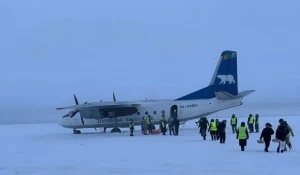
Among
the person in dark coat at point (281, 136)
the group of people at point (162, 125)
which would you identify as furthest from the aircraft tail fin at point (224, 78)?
the person in dark coat at point (281, 136)

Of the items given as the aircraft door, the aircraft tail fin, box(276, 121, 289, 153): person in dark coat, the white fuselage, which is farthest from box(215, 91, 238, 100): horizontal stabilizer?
box(276, 121, 289, 153): person in dark coat

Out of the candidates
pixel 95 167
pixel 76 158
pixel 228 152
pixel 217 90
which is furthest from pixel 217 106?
pixel 95 167

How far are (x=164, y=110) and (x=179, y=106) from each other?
3.76ft

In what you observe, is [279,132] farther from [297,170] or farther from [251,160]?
[297,170]

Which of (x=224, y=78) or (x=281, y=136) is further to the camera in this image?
(x=224, y=78)

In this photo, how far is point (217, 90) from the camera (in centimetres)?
3206

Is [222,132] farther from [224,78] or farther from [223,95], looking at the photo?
[224,78]

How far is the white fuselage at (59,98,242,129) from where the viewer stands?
1228 inches

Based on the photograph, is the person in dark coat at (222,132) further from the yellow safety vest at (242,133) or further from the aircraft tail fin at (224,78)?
the aircraft tail fin at (224,78)

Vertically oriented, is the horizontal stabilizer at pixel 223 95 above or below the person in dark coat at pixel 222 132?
above

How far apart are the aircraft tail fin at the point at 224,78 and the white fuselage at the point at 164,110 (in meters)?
0.96

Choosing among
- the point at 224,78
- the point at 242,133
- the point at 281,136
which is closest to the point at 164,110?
the point at 224,78

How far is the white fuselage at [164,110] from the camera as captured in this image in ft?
102

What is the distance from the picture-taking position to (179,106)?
32.1 m
